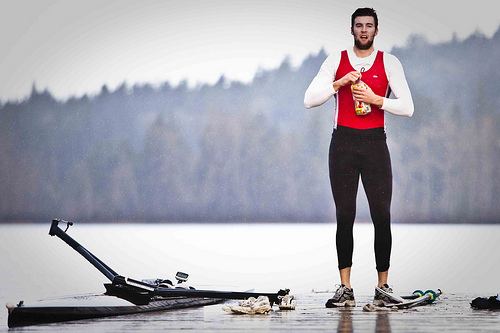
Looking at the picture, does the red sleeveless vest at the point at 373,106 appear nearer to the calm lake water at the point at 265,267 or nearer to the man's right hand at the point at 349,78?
the man's right hand at the point at 349,78

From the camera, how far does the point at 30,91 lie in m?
11.7

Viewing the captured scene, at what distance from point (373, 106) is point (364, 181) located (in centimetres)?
33

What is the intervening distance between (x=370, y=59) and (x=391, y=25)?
5856 millimetres

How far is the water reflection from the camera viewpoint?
338 centimetres

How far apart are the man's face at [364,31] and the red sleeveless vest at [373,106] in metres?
0.07

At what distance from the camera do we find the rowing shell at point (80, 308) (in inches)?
141

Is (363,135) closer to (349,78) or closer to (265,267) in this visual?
(349,78)

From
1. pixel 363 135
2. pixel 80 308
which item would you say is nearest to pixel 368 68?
pixel 363 135


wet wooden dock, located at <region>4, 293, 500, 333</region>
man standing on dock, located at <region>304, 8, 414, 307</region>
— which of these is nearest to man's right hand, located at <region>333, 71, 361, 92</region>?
man standing on dock, located at <region>304, 8, 414, 307</region>

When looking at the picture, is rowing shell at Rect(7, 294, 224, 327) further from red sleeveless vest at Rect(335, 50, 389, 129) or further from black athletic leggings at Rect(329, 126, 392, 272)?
red sleeveless vest at Rect(335, 50, 389, 129)

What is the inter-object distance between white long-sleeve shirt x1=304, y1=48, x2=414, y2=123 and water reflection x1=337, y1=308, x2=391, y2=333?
928 millimetres

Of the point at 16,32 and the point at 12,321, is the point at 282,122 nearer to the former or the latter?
the point at 16,32

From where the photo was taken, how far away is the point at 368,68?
4477 mm

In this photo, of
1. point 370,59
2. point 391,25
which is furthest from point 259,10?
point 370,59
